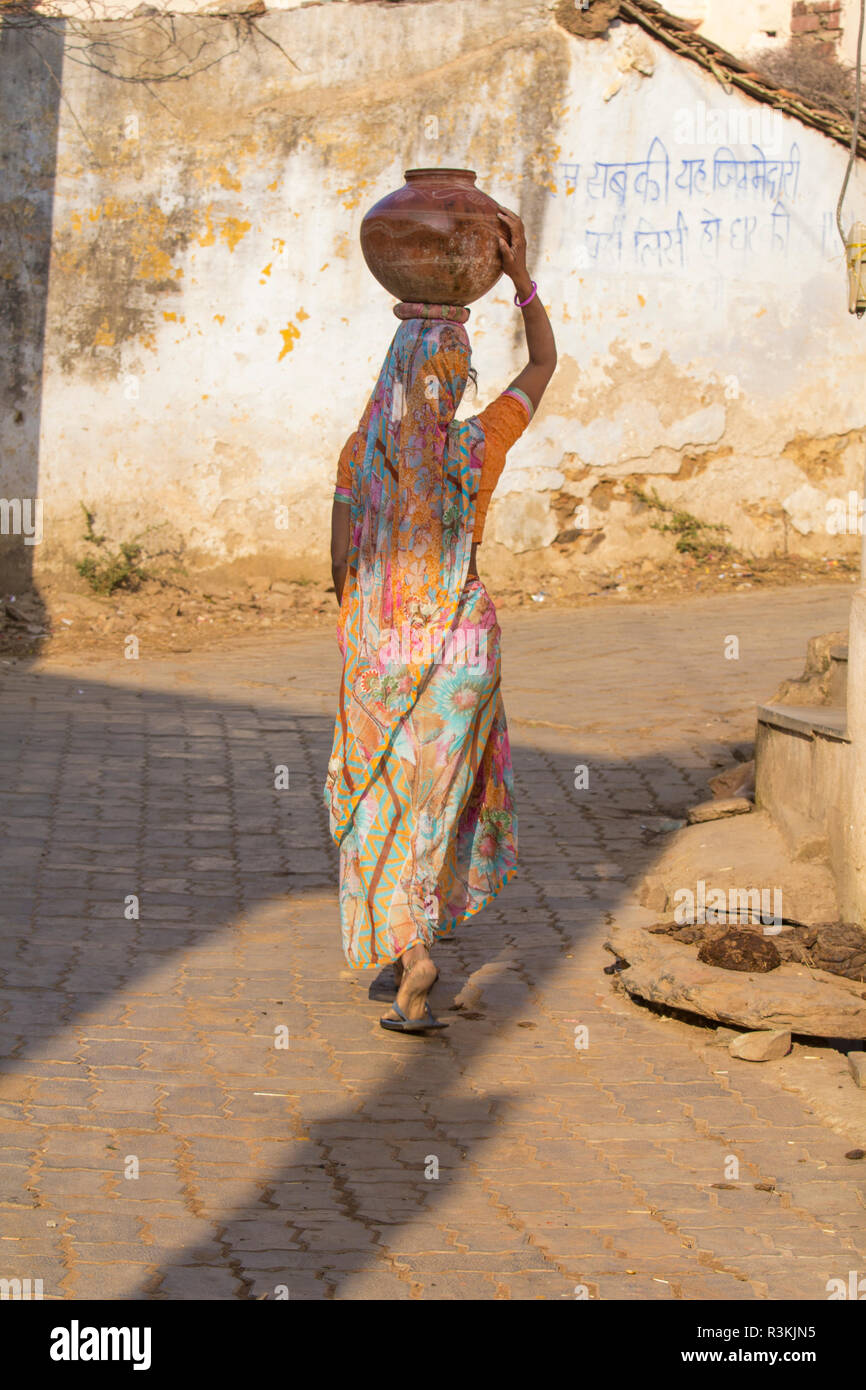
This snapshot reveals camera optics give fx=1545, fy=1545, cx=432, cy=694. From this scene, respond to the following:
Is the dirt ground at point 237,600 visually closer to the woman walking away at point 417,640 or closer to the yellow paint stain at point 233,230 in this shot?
the yellow paint stain at point 233,230

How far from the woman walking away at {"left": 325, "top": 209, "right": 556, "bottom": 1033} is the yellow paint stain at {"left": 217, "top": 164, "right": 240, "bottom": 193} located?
644 centimetres

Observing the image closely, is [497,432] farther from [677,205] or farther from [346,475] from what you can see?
[677,205]

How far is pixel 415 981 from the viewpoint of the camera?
4051mm

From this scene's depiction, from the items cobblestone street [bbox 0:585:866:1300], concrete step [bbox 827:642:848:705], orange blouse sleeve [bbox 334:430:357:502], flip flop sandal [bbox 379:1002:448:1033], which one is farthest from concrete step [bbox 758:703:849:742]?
orange blouse sleeve [bbox 334:430:357:502]

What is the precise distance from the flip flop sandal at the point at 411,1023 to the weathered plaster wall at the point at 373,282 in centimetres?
648

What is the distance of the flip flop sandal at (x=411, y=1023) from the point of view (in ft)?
13.4

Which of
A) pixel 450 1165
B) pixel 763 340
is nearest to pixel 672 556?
pixel 763 340

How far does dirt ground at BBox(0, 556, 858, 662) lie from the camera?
9570 mm

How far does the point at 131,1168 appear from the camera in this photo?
327 centimetres

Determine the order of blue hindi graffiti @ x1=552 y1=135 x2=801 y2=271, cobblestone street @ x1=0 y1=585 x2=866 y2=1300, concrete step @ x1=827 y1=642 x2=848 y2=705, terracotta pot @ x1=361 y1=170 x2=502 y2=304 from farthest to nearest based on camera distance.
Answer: blue hindi graffiti @ x1=552 y1=135 x2=801 y2=271, concrete step @ x1=827 y1=642 x2=848 y2=705, terracotta pot @ x1=361 y1=170 x2=502 y2=304, cobblestone street @ x1=0 y1=585 x2=866 y2=1300

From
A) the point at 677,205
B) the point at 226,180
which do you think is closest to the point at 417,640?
the point at 226,180

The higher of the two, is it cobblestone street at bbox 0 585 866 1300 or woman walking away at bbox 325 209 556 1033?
woman walking away at bbox 325 209 556 1033

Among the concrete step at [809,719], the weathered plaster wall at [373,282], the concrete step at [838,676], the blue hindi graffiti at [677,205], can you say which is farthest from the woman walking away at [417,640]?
the blue hindi graffiti at [677,205]

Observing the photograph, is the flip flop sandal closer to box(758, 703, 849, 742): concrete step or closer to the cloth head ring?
box(758, 703, 849, 742): concrete step
